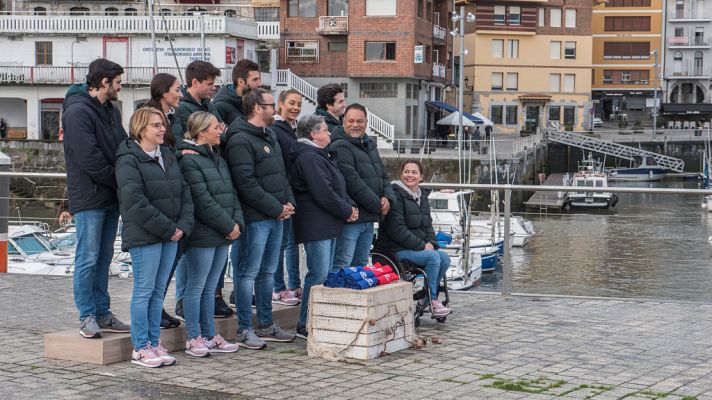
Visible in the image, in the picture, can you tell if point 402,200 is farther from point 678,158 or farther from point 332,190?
point 678,158

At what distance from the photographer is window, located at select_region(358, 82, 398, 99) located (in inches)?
2318

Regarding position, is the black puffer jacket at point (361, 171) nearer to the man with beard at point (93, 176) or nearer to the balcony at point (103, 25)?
the man with beard at point (93, 176)

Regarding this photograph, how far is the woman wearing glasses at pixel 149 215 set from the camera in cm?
789

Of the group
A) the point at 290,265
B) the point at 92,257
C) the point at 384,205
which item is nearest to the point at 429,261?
the point at 384,205

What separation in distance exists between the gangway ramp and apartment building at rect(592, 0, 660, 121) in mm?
19812

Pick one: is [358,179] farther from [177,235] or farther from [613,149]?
[613,149]

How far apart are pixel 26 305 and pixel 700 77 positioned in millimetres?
91533

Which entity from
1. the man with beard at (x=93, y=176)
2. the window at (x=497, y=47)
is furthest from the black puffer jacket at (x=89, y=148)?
the window at (x=497, y=47)

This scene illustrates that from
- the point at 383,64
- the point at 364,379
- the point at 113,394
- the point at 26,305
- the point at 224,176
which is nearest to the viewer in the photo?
the point at 113,394

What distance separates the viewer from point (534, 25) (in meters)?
80.3

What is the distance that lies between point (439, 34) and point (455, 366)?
2223 inches

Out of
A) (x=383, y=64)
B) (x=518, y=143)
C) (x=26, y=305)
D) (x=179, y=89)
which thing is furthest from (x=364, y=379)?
(x=518, y=143)

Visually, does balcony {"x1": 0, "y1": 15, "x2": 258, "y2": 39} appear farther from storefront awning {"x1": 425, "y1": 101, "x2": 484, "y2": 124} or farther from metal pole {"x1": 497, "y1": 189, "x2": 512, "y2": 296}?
metal pole {"x1": 497, "y1": 189, "x2": 512, "y2": 296}

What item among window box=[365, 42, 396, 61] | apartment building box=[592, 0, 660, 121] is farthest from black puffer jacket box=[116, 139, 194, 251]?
apartment building box=[592, 0, 660, 121]
